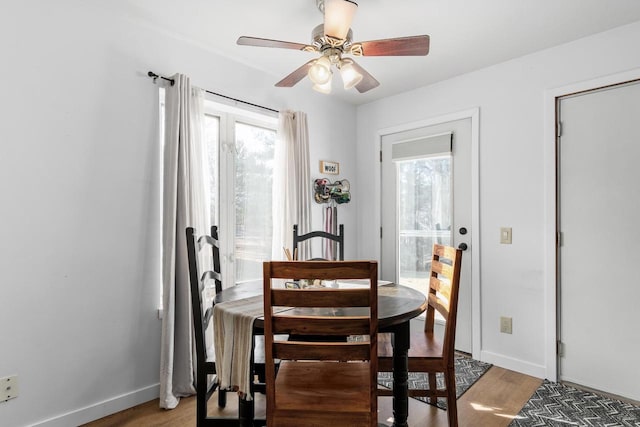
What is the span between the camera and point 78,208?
79.3 inches

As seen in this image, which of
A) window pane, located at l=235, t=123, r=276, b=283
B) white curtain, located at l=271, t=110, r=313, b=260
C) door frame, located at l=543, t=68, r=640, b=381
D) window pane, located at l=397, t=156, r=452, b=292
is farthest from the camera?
window pane, located at l=397, t=156, r=452, b=292

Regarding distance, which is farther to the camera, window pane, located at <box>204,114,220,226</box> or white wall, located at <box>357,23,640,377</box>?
window pane, located at <box>204,114,220,226</box>

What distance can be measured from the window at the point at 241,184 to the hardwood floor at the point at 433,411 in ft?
3.06

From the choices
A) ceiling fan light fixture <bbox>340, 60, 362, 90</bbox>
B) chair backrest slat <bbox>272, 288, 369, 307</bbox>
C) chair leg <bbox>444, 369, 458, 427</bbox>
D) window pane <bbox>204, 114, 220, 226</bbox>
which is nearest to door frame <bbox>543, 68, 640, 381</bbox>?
chair leg <bbox>444, 369, 458, 427</bbox>

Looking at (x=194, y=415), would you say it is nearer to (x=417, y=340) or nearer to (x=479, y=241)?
(x=417, y=340)

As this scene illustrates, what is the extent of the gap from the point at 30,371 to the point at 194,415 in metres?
0.89

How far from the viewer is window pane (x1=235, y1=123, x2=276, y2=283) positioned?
9.60ft

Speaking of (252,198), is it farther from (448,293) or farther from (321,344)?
(321,344)

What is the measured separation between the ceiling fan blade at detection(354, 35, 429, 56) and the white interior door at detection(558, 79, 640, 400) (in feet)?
4.85

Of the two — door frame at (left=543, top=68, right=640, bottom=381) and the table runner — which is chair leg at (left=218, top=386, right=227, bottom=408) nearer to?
the table runner

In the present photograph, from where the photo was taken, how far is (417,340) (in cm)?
197

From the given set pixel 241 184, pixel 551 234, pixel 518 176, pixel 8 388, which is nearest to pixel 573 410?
pixel 551 234

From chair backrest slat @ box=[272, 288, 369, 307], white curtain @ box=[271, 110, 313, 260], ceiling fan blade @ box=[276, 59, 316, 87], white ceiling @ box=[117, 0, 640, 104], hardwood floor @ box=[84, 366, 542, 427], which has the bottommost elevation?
hardwood floor @ box=[84, 366, 542, 427]

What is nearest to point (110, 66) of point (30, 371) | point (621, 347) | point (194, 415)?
point (30, 371)
